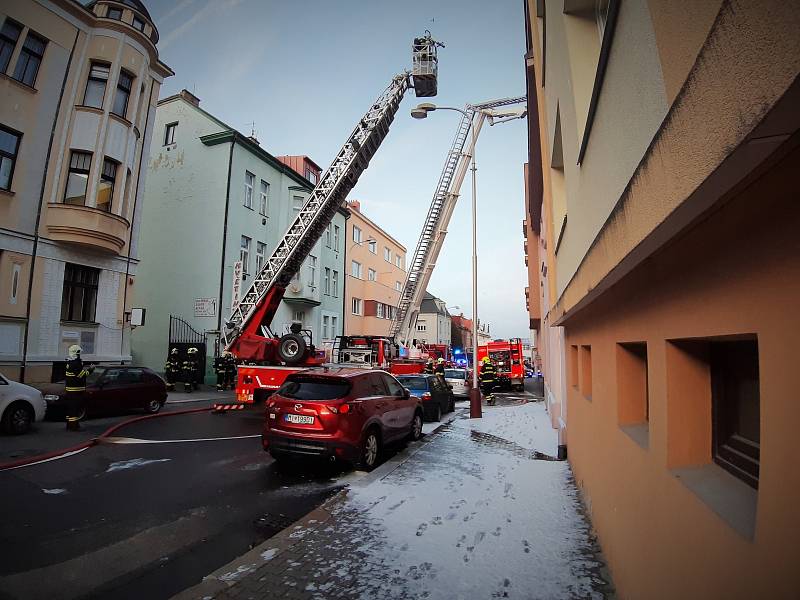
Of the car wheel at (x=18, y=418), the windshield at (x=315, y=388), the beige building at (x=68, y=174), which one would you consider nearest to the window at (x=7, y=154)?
the beige building at (x=68, y=174)

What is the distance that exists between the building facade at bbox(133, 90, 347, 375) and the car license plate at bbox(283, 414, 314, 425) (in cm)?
1548

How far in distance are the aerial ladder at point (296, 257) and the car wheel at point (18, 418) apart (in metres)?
5.55

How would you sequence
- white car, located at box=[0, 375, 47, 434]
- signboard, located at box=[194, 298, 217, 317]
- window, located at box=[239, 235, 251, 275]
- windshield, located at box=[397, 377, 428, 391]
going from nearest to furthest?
white car, located at box=[0, 375, 47, 434], windshield, located at box=[397, 377, 428, 391], signboard, located at box=[194, 298, 217, 317], window, located at box=[239, 235, 251, 275]

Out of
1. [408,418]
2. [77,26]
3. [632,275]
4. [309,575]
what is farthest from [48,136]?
[632,275]

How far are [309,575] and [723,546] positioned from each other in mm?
3072

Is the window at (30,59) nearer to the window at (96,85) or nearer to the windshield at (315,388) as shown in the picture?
the window at (96,85)

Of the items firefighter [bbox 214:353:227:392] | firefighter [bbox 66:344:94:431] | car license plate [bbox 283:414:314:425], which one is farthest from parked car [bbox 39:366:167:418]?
car license plate [bbox 283:414:314:425]

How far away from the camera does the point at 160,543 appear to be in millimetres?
4602

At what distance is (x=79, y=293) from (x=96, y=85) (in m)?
7.42

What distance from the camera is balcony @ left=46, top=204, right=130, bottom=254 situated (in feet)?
50.0

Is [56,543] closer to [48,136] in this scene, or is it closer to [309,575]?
[309,575]

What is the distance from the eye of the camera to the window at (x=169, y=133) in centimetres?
2542

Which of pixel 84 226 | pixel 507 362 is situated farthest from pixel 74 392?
pixel 507 362

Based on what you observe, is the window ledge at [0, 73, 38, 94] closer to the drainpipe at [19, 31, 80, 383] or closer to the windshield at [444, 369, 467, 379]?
the drainpipe at [19, 31, 80, 383]
